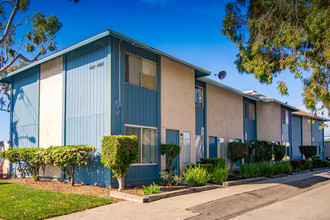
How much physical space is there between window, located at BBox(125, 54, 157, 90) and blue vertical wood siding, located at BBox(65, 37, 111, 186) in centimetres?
106

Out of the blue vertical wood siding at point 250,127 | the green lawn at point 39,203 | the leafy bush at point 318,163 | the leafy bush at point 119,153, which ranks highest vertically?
the blue vertical wood siding at point 250,127

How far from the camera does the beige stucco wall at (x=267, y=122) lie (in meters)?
24.3

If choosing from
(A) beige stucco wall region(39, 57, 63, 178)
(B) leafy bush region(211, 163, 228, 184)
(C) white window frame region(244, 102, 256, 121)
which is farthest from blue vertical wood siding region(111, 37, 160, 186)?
(C) white window frame region(244, 102, 256, 121)

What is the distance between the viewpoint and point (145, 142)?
43.9ft

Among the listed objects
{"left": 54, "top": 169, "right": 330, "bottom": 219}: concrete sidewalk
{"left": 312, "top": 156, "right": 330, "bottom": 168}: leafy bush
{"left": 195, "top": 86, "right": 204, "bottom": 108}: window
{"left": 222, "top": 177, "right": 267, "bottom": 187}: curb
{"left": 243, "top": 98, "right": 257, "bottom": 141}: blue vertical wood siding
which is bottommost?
{"left": 312, "top": 156, "right": 330, "bottom": 168}: leafy bush

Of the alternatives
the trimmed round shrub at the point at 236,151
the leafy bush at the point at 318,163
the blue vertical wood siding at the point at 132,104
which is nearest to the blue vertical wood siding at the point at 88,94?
the blue vertical wood siding at the point at 132,104

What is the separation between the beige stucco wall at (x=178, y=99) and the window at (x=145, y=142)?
0.63 metres

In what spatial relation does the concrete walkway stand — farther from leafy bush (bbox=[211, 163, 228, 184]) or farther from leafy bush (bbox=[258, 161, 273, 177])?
leafy bush (bbox=[258, 161, 273, 177])

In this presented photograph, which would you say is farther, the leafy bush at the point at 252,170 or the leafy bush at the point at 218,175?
the leafy bush at the point at 252,170

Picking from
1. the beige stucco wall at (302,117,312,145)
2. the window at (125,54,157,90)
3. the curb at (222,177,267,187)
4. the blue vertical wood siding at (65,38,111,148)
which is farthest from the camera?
the beige stucco wall at (302,117,312,145)

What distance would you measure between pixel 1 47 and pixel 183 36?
17016 millimetres

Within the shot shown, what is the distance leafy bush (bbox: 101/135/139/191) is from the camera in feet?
35.4

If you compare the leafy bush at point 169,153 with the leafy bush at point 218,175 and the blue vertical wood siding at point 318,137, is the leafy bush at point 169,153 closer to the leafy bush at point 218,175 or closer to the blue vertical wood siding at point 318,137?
the leafy bush at point 218,175

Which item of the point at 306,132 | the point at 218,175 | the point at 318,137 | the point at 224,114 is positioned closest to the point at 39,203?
the point at 218,175
